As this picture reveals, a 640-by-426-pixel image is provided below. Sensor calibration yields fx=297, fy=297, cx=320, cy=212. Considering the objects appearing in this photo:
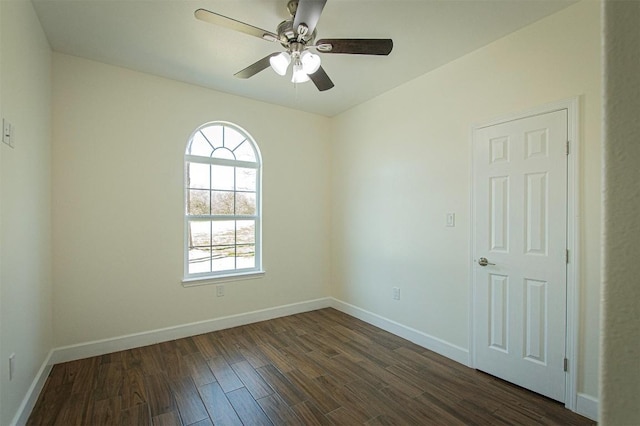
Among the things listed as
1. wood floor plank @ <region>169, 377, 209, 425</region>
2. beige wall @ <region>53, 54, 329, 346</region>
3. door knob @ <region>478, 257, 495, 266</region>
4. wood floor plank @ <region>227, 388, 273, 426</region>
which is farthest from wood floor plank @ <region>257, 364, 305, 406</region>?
door knob @ <region>478, 257, 495, 266</region>

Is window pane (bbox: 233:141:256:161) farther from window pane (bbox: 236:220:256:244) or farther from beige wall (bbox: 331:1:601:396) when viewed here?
beige wall (bbox: 331:1:601:396)

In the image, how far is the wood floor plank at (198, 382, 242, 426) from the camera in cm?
192

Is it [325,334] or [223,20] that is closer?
[223,20]

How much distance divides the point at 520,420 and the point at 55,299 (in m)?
3.72

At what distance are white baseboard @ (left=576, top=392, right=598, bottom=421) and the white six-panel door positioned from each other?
110mm

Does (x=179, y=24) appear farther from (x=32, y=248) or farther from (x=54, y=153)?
(x=32, y=248)

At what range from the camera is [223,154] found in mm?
3576

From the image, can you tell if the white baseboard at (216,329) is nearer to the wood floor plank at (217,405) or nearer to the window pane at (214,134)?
the wood floor plank at (217,405)

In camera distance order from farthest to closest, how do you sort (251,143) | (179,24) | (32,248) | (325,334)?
(251,143)
(325,334)
(179,24)
(32,248)

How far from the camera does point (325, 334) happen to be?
3.28 meters

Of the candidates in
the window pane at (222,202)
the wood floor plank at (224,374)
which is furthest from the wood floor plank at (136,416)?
the window pane at (222,202)

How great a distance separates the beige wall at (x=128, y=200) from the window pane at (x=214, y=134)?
0.15 meters

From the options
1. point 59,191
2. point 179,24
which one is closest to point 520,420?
point 179,24

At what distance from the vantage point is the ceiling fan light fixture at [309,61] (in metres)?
1.98
